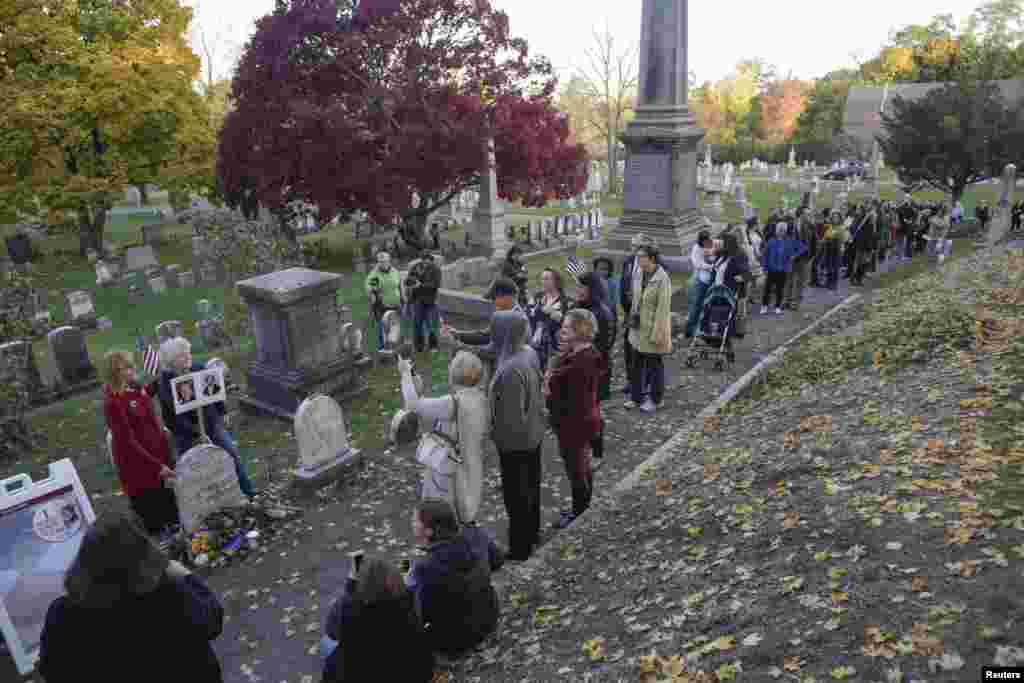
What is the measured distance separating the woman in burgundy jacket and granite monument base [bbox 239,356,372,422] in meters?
5.33

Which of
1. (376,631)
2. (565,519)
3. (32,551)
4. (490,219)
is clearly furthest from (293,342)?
(490,219)

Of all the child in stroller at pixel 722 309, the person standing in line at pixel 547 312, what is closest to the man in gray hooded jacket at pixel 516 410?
Result: the person standing in line at pixel 547 312

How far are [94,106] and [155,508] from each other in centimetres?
2001

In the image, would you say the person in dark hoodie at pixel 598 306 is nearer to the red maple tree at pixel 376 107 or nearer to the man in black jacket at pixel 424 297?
the man in black jacket at pixel 424 297

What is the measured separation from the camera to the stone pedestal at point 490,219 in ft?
75.8

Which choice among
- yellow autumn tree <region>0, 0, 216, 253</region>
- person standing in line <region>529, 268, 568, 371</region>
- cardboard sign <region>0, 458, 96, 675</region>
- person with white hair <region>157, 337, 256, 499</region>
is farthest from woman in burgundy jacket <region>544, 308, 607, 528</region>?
yellow autumn tree <region>0, 0, 216, 253</region>

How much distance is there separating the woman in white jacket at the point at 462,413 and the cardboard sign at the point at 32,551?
110 inches

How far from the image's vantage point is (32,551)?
5.22 metres

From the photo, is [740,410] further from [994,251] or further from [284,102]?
[284,102]

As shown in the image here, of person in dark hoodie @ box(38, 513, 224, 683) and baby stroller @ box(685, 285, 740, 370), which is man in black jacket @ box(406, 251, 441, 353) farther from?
person in dark hoodie @ box(38, 513, 224, 683)

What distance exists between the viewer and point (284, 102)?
68.6ft

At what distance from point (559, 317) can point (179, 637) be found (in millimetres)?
6323

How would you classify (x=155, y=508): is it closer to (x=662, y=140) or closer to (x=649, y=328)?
(x=649, y=328)

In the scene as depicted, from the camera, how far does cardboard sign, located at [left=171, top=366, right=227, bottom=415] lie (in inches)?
262
